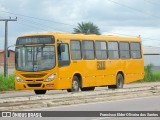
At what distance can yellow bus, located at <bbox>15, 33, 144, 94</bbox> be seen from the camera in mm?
25438

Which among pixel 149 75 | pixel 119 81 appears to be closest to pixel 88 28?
pixel 149 75

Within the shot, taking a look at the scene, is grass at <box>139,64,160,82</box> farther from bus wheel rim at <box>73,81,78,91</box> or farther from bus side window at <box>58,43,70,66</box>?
bus side window at <box>58,43,70,66</box>

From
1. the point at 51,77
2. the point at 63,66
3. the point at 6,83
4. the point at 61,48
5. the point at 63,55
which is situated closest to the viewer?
the point at 51,77

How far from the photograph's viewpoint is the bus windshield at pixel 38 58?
2544 centimetres

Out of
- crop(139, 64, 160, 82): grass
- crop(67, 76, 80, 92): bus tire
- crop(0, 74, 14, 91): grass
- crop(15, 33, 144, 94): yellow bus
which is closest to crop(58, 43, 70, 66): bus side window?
crop(15, 33, 144, 94): yellow bus

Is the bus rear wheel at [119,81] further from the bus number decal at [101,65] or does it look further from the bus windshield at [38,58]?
the bus windshield at [38,58]

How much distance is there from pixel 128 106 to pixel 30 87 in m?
7.71

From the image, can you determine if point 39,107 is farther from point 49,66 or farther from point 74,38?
point 74,38

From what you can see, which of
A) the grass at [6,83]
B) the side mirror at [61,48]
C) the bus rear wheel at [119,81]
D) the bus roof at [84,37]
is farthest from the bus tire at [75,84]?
the grass at [6,83]

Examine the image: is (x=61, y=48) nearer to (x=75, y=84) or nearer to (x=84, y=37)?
(x=75, y=84)

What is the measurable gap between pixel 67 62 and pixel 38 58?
4.96 feet

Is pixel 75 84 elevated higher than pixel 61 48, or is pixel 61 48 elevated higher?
pixel 61 48

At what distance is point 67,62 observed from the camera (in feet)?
86.1

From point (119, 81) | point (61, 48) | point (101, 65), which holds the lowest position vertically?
point (119, 81)
